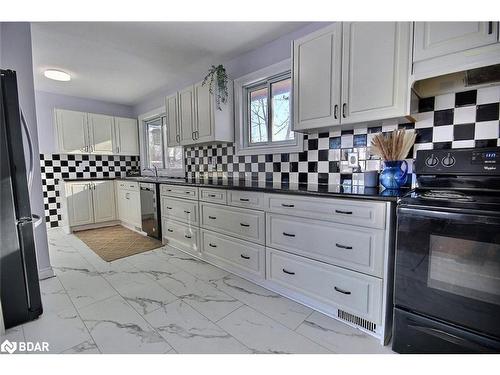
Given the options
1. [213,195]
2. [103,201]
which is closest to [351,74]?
[213,195]

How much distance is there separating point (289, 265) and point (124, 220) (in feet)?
11.2

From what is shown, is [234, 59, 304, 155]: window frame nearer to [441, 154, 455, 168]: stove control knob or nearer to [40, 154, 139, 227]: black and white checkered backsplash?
[441, 154, 455, 168]: stove control knob

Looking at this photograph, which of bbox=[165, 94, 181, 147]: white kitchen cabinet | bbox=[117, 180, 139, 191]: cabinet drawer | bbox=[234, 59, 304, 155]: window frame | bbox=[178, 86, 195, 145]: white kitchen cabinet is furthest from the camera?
bbox=[117, 180, 139, 191]: cabinet drawer

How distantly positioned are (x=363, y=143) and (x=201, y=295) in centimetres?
181

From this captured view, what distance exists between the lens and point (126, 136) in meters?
4.60

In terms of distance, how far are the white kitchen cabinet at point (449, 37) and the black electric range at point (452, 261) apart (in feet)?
1.79

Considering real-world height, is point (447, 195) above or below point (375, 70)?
below

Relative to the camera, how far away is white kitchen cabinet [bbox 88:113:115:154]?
4.16 m

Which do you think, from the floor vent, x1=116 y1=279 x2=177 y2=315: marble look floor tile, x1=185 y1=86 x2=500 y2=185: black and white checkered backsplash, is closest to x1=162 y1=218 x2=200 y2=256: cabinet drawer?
x1=116 y1=279 x2=177 y2=315: marble look floor tile

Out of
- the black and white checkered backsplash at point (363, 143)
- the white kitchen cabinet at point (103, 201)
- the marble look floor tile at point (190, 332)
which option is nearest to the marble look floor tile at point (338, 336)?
the marble look floor tile at point (190, 332)

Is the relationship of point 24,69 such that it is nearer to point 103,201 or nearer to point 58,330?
point 58,330

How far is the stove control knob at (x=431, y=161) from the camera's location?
1392 millimetres

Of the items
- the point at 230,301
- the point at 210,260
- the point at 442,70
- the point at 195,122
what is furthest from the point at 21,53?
the point at 442,70

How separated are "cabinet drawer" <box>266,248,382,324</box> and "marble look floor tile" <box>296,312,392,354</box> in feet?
0.38
